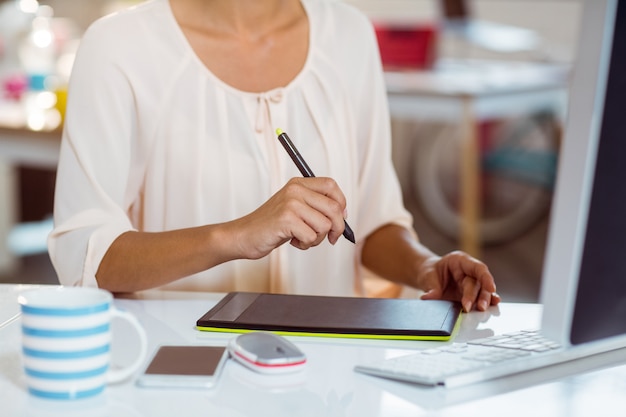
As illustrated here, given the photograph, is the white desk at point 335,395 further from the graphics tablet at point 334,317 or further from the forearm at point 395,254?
the forearm at point 395,254

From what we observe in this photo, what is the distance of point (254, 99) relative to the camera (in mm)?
1521

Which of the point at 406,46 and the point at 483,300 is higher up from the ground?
the point at 406,46

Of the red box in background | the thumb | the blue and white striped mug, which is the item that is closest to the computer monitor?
the blue and white striped mug

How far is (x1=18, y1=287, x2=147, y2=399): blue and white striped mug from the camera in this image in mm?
859

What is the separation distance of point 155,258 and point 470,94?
2160mm

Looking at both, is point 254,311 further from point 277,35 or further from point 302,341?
point 277,35

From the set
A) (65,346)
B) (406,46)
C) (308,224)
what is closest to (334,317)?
(308,224)

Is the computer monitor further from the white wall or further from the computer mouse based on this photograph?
the white wall

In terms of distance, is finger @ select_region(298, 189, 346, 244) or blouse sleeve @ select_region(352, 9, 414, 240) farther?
blouse sleeve @ select_region(352, 9, 414, 240)

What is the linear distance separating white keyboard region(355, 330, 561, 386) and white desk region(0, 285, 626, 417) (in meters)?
0.01

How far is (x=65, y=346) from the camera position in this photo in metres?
0.86

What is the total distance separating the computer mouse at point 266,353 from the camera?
38.1 inches

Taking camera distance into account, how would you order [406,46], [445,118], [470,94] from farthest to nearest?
[406,46]
[445,118]
[470,94]

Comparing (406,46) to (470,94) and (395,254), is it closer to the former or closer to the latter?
(470,94)
